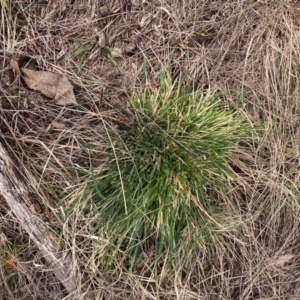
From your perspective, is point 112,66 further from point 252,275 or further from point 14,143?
point 252,275

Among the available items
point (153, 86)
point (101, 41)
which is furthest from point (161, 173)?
point (101, 41)

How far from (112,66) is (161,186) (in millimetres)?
615

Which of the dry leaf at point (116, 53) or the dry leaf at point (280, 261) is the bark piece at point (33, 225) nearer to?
the dry leaf at point (116, 53)

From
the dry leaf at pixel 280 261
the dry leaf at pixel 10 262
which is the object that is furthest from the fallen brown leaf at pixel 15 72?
the dry leaf at pixel 280 261

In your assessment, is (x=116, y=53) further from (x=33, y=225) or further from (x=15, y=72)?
(x=33, y=225)

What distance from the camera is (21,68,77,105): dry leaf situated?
2.08 metres

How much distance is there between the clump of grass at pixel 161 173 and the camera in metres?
1.95

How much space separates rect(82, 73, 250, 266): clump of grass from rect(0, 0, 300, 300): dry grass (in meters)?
0.07

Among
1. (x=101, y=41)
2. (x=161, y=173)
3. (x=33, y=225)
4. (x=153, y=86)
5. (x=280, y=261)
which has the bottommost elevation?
(x=280, y=261)

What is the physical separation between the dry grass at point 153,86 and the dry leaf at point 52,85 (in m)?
0.03

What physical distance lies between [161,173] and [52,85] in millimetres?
616

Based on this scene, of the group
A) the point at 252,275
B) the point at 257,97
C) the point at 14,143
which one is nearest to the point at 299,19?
the point at 257,97

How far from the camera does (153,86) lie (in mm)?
2137

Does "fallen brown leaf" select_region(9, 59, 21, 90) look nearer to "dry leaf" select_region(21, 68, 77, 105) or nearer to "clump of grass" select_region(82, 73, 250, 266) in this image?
"dry leaf" select_region(21, 68, 77, 105)
